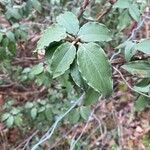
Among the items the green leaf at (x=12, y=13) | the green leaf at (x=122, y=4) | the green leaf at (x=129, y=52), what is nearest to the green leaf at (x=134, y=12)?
the green leaf at (x=122, y=4)

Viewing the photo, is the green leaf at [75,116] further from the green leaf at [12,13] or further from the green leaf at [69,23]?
the green leaf at [69,23]

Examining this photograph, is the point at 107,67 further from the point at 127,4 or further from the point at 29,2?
the point at 29,2

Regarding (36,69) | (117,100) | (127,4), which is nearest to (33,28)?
(36,69)

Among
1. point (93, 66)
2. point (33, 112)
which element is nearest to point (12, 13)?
point (33, 112)

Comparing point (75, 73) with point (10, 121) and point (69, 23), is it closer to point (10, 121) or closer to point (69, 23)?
point (69, 23)

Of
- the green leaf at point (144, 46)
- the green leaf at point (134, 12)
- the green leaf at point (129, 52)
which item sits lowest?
the green leaf at point (134, 12)

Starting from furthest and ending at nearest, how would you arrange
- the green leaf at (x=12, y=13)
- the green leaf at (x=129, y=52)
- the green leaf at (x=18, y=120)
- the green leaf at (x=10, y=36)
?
the green leaf at (x=18, y=120) < the green leaf at (x=12, y=13) < the green leaf at (x=10, y=36) < the green leaf at (x=129, y=52)

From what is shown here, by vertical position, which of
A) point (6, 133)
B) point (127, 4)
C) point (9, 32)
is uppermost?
point (127, 4)
